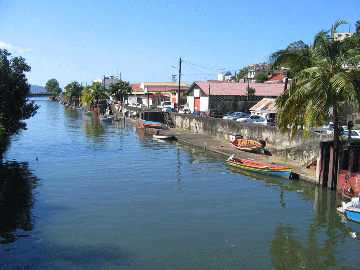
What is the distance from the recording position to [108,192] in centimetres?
2336

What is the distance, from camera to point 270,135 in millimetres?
36344

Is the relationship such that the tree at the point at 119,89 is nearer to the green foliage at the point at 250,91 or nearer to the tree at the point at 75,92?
the green foliage at the point at 250,91

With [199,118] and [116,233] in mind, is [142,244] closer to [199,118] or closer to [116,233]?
[116,233]

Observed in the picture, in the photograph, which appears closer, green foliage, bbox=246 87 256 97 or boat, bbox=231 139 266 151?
boat, bbox=231 139 266 151

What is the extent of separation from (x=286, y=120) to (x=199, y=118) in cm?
2889

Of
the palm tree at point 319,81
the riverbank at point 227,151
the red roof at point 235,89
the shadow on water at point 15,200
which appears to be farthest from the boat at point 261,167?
the red roof at point 235,89

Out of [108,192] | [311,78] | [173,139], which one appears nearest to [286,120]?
[311,78]

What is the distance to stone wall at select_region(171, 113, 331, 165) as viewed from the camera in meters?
29.0

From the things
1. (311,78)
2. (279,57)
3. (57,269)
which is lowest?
(57,269)

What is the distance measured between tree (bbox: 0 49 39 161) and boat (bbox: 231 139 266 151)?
20594 millimetres

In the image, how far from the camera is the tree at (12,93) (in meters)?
26.0

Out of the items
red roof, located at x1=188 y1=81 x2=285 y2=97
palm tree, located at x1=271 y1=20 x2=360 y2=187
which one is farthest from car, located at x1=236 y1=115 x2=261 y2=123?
palm tree, located at x1=271 y1=20 x2=360 y2=187

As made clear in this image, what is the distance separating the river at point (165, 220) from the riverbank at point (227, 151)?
1.03 meters

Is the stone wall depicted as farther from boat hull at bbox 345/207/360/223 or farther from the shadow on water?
the shadow on water
